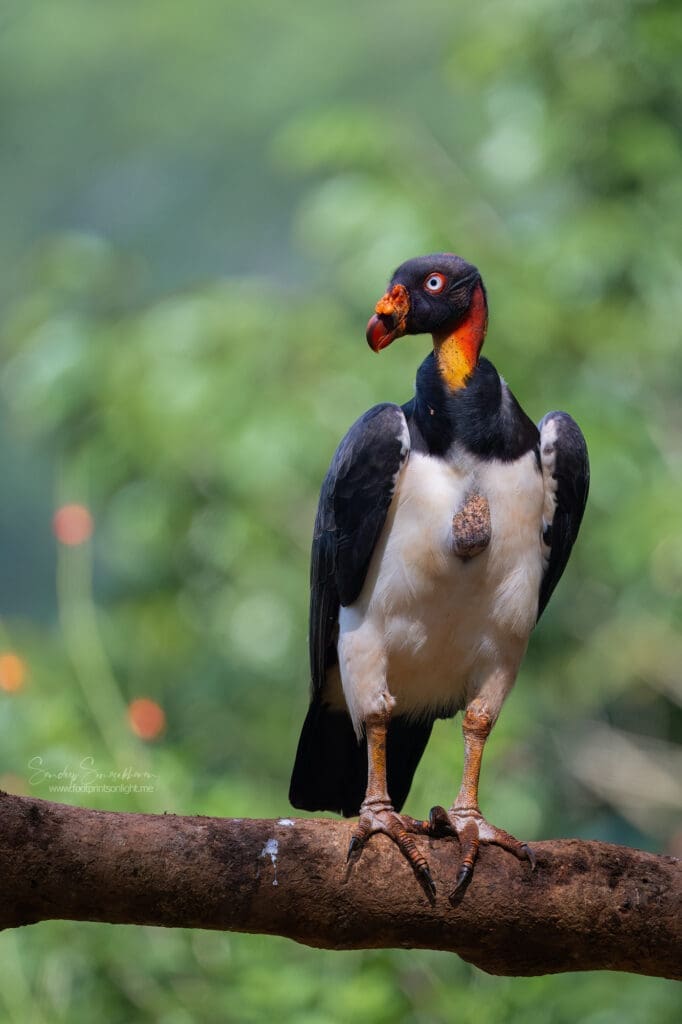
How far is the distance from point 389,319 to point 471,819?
3.71 ft

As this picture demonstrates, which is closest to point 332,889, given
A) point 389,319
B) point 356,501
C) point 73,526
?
point 356,501

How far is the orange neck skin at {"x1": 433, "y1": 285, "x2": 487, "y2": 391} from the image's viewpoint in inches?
117

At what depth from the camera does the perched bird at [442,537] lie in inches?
116

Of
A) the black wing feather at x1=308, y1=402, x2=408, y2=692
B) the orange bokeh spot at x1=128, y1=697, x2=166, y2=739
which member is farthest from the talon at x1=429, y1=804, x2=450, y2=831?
the orange bokeh spot at x1=128, y1=697, x2=166, y2=739

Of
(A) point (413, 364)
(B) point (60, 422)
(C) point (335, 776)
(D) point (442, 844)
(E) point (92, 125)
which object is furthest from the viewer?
(E) point (92, 125)

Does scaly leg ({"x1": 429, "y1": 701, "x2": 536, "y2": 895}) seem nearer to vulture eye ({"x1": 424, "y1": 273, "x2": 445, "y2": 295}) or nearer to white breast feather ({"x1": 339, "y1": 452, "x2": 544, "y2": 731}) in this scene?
white breast feather ({"x1": 339, "y1": 452, "x2": 544, "y2": 731})

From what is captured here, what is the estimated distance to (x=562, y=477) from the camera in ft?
10.2

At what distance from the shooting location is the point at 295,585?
19.6 ft

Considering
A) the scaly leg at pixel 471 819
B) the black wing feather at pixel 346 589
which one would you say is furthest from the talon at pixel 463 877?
the black wing feather at pixel 346 589

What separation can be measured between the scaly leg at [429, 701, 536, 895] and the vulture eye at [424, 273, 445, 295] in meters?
1.00

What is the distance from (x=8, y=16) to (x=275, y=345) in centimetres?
359

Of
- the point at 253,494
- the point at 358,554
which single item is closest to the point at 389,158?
the point at 253,494

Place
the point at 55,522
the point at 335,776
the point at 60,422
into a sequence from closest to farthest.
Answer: the point at 335,776, the point at 55,522, the point at 60,422

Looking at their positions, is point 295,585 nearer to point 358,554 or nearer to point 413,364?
point 413,364
